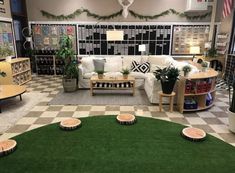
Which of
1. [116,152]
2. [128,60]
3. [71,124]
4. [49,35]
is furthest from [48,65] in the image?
[116,152]

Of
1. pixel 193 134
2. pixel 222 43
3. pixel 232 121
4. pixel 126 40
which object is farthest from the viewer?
pixel 126 40

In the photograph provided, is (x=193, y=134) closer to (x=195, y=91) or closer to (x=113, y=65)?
(x=195, y=91)

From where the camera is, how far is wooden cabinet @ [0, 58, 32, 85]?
18.5 ft

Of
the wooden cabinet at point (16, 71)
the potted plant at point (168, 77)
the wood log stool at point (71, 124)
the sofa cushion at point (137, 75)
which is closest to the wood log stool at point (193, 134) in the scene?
the wood log stool at point (71, 124)

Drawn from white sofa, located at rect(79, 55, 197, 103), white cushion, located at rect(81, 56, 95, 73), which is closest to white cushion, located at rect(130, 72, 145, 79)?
white sofa, located at rect(79, 55, 197, 103)

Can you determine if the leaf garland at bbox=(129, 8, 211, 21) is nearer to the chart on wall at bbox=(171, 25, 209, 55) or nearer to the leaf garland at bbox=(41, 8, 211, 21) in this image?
the leaf garland at bbox=(41, 8, 211, 21)

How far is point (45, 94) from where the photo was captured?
5.49 meters

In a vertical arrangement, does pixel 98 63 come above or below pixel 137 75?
above

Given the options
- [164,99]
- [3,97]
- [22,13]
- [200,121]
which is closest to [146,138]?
[200,121]

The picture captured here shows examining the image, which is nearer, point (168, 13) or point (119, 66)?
point (119, 66)

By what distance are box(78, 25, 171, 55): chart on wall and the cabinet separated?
3.84 metres

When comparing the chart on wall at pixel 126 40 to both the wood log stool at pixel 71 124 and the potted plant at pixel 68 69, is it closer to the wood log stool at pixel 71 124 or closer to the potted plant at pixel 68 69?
the potted plant at pixel 68 69

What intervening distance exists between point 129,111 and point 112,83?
4.48 feet

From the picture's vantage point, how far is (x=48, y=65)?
26.4 feet
